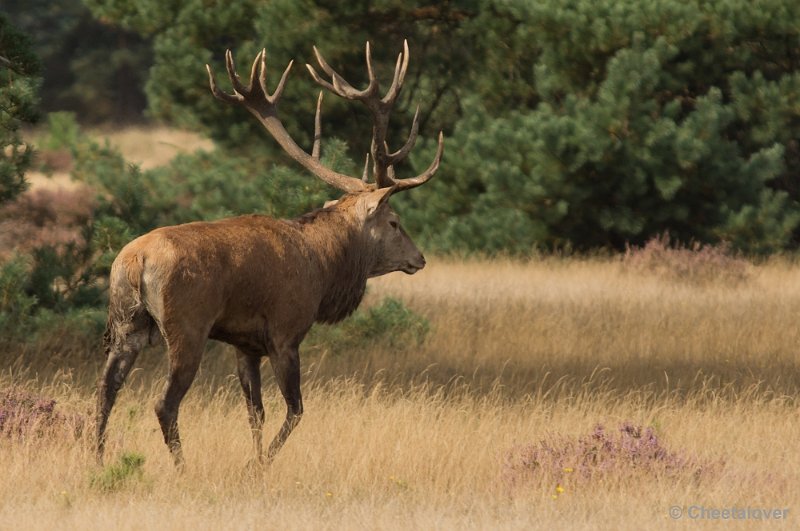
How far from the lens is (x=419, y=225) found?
18859 millimetres

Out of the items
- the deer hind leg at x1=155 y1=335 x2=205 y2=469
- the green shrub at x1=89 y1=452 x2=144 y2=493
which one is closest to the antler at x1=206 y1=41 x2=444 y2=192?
the deer hind leg at x1=155 y1=335 x2=205 y2=469

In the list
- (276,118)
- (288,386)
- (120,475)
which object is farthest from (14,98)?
(120,475)

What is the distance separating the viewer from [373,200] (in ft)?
26.0

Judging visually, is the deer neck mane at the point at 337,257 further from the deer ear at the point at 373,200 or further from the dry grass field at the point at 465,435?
the dry grass field at the point at 465,435

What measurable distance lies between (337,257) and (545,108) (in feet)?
33.2

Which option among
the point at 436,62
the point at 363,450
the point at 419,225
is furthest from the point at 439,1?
the point at 363,450

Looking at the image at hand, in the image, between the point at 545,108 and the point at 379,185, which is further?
the point at 545,108

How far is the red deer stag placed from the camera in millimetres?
6656

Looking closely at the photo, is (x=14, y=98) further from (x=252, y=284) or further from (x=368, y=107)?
(x=252, y=284)

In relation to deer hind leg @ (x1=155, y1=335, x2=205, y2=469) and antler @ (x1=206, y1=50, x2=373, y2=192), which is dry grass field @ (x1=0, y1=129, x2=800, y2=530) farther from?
antler @ (x1=206, y1=50, x2=373, y2=192)

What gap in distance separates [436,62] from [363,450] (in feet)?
42.7

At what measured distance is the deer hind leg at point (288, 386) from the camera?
715cm

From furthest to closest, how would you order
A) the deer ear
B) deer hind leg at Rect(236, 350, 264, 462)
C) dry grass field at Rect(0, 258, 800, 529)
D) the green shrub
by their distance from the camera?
the deer ear → deer hind leg at Rect(236, 350, 264, 462) → the green shrub → dry grass field at Rect(0, 258, 800, 529)

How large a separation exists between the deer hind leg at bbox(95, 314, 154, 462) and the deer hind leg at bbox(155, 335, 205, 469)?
0.24 m
